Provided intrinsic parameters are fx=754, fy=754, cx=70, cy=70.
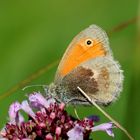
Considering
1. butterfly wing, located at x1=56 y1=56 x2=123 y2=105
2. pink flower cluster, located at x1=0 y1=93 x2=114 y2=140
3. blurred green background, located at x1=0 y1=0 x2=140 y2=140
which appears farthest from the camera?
blurred green background, located at x1=0 y1=0 x2=140 y2=140

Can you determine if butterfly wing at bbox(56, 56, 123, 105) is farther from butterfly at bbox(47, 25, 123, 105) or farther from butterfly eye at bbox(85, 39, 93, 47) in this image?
butterfly eye at bbox(85, 39, 93, 47)

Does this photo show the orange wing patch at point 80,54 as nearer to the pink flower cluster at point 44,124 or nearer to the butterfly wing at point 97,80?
the butterfly wing at point 97,80

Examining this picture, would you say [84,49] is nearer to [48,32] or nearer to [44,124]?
[44,124]

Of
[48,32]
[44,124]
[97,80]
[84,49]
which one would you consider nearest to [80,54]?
[84,49]

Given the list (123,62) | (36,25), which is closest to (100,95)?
(123,62)

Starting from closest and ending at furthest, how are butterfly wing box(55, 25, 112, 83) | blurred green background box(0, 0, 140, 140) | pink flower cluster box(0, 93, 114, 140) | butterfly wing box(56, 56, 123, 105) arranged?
pink flower cluster box(0, 93, 114, 140) < butterfly wing box(56, 56, 123, 105) < butterfly wing box(55, 25, 112, 83) < blurred green background box(0, 0, 140, 140)

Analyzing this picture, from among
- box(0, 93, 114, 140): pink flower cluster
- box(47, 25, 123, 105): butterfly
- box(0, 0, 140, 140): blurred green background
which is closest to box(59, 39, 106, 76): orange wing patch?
box(47, 25, 123, 105): butterfly

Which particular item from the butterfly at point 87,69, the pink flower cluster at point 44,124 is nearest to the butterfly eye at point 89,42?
the butterfly at point 87,69
